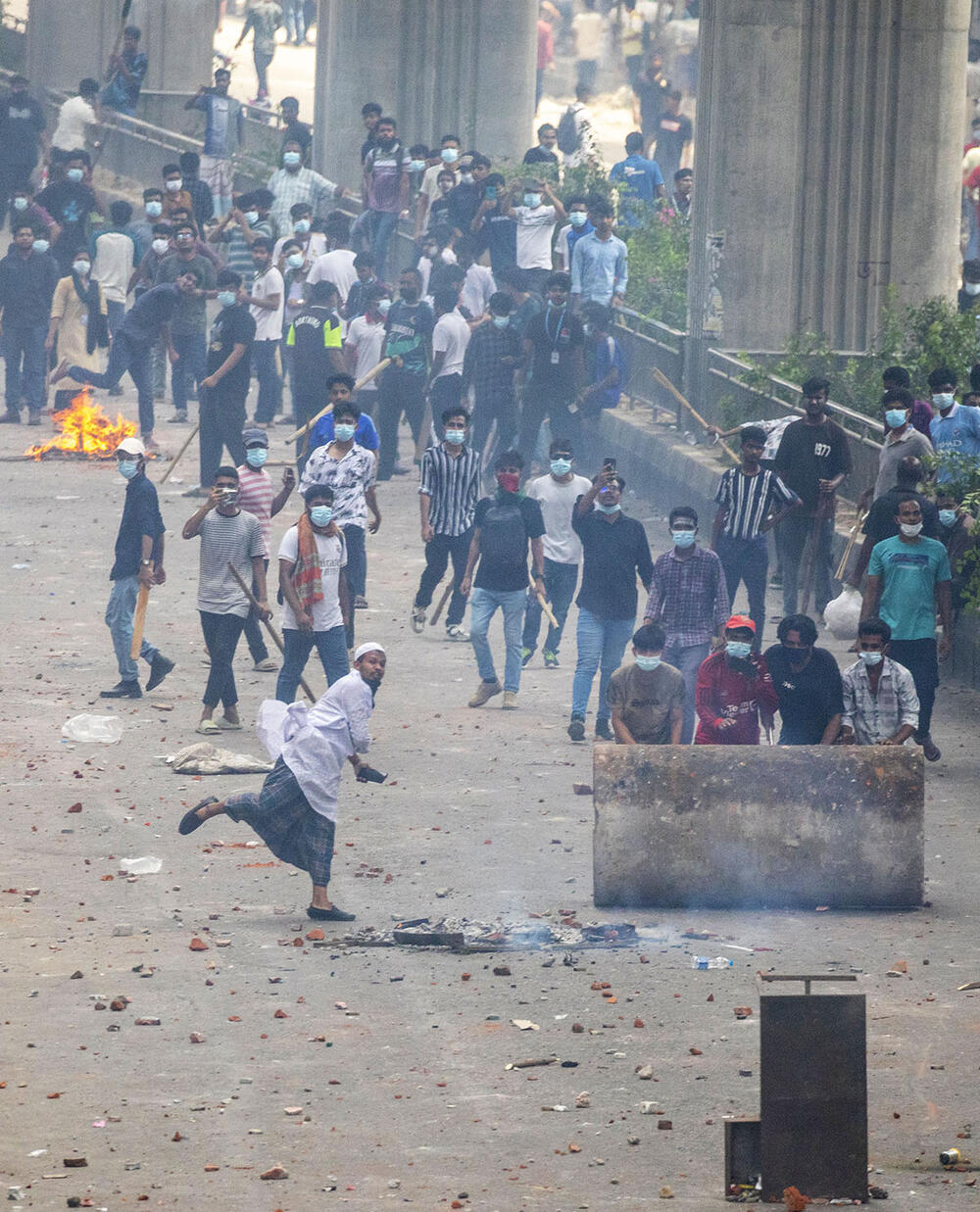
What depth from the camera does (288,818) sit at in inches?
422

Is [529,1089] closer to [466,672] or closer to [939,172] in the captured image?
[466,672]

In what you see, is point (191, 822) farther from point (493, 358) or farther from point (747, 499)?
point (493, 358)

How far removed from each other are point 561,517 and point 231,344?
17.5 feet

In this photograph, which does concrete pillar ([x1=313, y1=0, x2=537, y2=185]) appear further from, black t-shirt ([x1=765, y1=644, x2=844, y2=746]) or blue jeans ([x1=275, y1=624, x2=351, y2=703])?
black t-shirt ([x1=765, y1=644, x2=844, y2=746])

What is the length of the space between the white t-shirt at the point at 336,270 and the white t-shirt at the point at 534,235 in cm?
180

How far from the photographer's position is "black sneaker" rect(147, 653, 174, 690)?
48.5 feet

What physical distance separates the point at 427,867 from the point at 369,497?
472 centimetres

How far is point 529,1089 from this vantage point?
8.50 metres

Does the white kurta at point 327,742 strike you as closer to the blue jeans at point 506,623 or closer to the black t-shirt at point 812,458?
the blue jeans at point 506,623

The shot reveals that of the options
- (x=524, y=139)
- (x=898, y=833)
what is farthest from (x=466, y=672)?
(x=524, y=139)

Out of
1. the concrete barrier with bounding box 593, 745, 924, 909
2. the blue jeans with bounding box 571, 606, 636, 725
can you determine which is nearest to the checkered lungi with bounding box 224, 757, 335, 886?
the concrete barrier with bounding box 593, 745, 924, 909

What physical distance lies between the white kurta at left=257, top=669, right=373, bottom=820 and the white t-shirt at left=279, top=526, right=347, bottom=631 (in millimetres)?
2861

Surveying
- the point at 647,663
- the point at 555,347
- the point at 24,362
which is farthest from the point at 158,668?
the point at 24,362

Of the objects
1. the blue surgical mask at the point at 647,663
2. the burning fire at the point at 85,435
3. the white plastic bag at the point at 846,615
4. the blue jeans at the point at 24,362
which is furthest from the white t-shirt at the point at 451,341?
the blue surgical mask at the point at 647,663
